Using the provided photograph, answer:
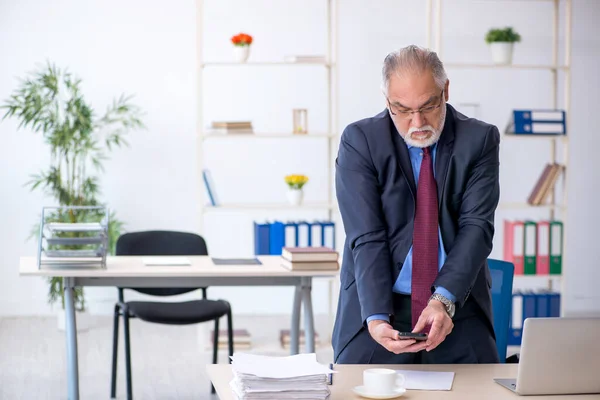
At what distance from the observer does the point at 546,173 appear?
603cm

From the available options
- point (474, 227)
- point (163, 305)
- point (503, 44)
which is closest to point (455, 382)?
point (474, 227)

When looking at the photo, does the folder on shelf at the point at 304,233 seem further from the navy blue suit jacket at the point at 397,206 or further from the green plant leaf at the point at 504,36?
the navy blue suit jacket at the point at 397,206

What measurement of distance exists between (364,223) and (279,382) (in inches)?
23.8

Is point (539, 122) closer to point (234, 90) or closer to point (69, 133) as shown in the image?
point (234, 90)

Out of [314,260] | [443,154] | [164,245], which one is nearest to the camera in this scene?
[443,154]

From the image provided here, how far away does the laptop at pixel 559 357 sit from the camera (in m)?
1.99

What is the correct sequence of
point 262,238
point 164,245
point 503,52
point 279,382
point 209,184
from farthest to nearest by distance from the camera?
point 503,52 → point 209,184 → point 262,238 → point 164,245 → point 279,382

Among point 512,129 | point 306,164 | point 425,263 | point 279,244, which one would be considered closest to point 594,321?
point 425,263

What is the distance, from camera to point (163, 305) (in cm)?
463

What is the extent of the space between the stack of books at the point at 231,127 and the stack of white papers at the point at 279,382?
379cm

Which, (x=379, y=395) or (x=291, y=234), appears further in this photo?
(x=291, y=234)

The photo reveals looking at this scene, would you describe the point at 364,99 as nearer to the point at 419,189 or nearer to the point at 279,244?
the point at 279,244

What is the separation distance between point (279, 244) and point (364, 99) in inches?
74.0

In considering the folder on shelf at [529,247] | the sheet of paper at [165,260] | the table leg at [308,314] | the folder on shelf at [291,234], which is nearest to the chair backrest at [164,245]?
the sheet of paper at [165,260]
